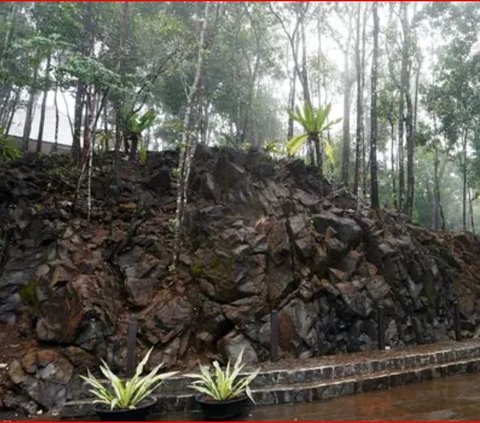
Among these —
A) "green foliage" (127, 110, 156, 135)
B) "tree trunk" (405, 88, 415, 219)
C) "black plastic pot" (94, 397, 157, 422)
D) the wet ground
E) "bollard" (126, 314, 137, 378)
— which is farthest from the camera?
"tree trunk" (405, 88, 415, 219)

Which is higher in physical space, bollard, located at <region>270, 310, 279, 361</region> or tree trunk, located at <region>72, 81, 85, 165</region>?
tree trunk, located at <region>72, 81, 85, 165</region>

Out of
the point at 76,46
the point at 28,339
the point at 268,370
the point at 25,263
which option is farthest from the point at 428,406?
the point at 76,46

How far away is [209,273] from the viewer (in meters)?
9.40

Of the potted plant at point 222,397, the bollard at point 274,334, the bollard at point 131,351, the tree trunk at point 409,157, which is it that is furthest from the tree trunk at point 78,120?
the tree trunk at point 409,157

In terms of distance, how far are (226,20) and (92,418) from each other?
58.4 feet

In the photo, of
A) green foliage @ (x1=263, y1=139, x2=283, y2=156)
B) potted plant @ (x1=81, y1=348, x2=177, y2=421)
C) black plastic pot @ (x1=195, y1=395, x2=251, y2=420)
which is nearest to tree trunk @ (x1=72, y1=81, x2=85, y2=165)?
green foliage @ (x1=263, y1=139, x2=283, y2=156)

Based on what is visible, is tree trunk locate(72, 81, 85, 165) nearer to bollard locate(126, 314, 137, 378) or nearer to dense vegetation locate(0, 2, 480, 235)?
dense vegetation locate(0, 2, 480, 235)

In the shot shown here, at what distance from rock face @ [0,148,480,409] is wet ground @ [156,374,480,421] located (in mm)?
1850

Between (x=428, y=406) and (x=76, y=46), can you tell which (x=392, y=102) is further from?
(x=428, y=406)

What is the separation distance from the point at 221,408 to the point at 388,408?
8.85 feet

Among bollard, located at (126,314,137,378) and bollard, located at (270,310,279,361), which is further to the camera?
bollard, located at (270,310,279,361)

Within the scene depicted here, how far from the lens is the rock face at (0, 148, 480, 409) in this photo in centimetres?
815

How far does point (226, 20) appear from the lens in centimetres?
1917

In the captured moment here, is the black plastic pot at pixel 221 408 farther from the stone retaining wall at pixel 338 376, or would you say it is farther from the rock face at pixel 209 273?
the rock face at pixel 209 273
